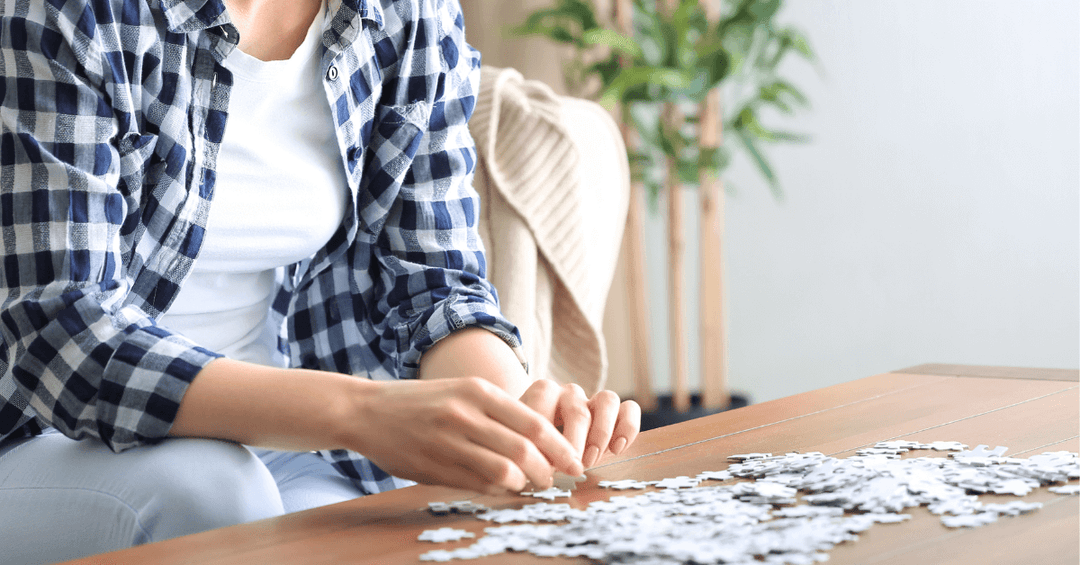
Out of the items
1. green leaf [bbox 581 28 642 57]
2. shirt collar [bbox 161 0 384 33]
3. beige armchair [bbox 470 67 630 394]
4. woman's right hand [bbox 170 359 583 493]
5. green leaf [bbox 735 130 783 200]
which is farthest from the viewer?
green leaf [bbox 735 130 783 200]

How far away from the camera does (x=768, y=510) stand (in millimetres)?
560

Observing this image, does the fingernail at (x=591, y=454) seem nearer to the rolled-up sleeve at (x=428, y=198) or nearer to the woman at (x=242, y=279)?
the woman at (x=242, y=279)

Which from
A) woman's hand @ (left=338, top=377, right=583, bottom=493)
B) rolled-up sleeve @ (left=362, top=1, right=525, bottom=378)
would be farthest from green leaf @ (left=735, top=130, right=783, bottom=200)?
woman's hand @ (left=338, top=377, right=583, bottom=493)

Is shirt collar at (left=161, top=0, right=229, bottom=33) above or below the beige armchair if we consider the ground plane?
above

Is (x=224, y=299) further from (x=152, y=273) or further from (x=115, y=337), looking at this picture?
(x=115, y=337)

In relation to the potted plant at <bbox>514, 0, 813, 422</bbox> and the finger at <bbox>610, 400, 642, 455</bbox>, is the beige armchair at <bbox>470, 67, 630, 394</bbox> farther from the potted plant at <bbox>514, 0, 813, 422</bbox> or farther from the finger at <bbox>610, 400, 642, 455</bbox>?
the finger at <bbox>610, 400, 642, 455</bbox>

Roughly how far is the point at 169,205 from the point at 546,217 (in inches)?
35.0

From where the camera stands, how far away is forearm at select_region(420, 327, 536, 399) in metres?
0.86

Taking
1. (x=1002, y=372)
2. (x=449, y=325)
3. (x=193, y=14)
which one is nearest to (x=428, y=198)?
(x=449, y=325)

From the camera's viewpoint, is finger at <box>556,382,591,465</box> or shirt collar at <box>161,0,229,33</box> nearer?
finger at <box>556,382,591,465</box>

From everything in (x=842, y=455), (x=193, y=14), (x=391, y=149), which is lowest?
(x=842, y=455)

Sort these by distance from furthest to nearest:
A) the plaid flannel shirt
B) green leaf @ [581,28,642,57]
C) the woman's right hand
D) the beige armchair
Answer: green leaf @ [581,28,642,57] < the beige armchair < the plaid flannel shirt < the woman's right hand

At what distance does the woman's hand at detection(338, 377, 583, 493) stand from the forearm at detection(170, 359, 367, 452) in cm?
3

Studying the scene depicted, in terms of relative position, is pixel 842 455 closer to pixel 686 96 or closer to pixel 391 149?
pixel 391 149
